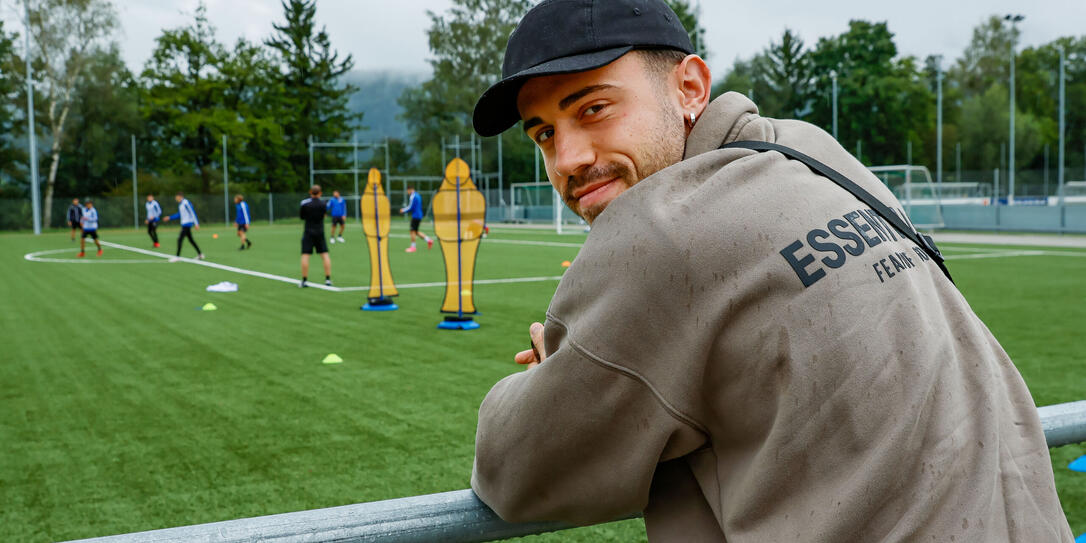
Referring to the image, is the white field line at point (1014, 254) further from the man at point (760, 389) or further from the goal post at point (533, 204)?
the goal post at point (533, 204)

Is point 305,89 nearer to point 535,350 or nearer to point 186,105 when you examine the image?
point 186,105

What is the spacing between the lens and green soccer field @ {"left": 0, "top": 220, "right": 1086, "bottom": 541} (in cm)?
474

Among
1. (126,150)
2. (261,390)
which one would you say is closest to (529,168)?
(126,150)

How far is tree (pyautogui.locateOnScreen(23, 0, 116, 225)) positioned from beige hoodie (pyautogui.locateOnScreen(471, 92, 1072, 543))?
59804 millimetres

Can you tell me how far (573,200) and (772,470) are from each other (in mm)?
685

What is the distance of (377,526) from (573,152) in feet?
2.44

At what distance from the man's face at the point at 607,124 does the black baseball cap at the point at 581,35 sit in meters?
0.04

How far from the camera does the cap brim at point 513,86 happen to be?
4.84 feet

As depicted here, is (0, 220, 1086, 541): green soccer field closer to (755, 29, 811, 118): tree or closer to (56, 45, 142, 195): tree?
(56, 45, 142, 195): tree

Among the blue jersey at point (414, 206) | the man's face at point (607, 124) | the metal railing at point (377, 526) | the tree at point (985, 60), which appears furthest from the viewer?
the tree at point (985, 60)

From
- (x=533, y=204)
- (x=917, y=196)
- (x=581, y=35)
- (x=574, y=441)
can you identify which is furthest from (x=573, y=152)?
(x=533, y=204)

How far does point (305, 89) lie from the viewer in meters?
70.5

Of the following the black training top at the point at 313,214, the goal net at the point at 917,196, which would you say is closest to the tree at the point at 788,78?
the goal net at the point at 917,196

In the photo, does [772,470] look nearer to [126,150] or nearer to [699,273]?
[699,273]
